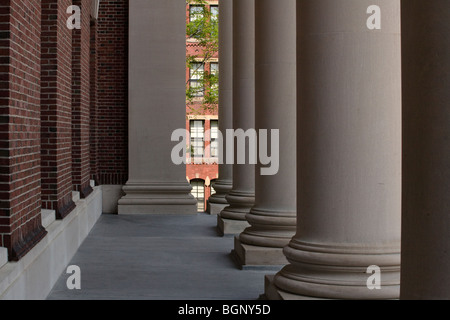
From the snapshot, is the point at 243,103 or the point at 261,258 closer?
the point at 261,258

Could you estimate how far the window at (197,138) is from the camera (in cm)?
6216

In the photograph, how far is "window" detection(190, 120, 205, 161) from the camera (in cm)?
6216

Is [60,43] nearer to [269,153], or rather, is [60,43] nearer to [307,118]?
[269,153]

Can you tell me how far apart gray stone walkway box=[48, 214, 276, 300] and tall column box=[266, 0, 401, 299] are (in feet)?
10.5

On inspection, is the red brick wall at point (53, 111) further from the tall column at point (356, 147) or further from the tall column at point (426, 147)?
the tall column at point (426, 147)

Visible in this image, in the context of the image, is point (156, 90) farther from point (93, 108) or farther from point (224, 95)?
point (224, 95)

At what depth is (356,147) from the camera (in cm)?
768

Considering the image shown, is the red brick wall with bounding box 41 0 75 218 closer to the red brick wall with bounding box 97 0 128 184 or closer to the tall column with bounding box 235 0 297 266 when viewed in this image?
the tall column with bounding box 235 0 297 266

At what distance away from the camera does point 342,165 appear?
25.4 feet

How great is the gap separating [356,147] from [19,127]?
495 cm

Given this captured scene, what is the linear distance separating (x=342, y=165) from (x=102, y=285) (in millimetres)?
5782

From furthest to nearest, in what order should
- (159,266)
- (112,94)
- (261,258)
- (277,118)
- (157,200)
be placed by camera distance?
(112,94) < (157,200) < (159,266) < (261,258) < (277,118)

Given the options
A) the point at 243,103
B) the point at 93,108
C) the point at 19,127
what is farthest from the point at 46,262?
the point at 93,108
